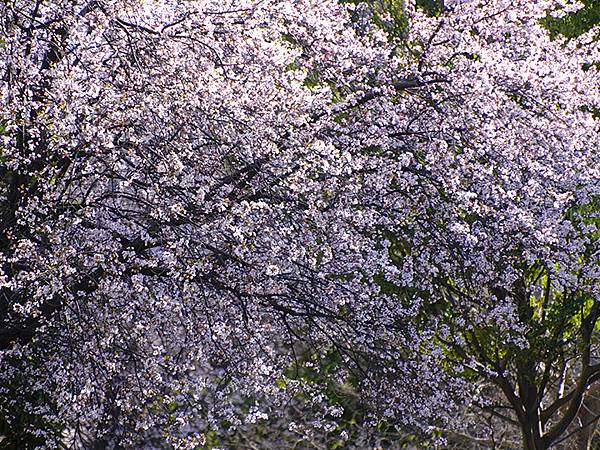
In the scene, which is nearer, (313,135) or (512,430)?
(313,135)

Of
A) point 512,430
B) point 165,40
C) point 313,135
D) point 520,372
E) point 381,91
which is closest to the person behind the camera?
point 165,40

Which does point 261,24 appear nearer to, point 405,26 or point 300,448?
point 405,26

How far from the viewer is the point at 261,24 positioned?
6.15 metres

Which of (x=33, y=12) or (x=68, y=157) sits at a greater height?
(x=33, y=12)

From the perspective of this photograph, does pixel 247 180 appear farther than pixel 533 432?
No

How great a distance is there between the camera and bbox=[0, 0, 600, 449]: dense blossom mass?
4961 millimetres

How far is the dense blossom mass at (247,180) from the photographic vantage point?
16.3 feet

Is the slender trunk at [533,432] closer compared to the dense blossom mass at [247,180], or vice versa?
the dense blossom mass at [247,180]

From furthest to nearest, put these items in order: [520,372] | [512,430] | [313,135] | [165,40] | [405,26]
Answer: [512,430]
[405,26]
[520,372]
[313,135]
[165,40]

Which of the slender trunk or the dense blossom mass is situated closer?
the dense blossom mass

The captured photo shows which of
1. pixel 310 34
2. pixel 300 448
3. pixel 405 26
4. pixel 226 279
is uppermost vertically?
pixel 405 26

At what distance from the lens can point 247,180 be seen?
18.6ft

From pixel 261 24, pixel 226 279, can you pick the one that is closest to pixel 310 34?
pixel 261 24

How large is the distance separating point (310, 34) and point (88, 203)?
2119mm
